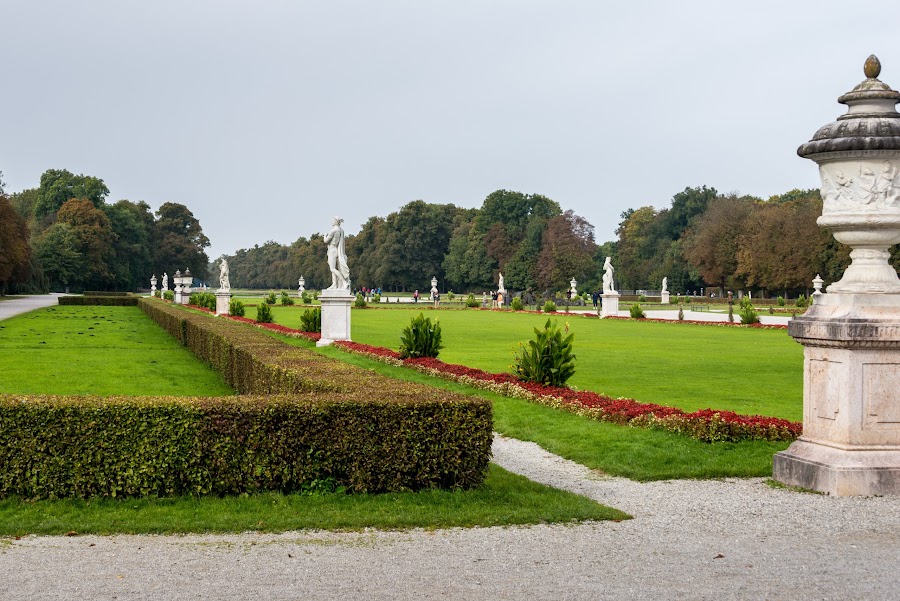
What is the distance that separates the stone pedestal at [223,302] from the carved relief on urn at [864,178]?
33930mm

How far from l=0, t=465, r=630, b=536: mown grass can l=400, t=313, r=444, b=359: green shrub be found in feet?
34.7

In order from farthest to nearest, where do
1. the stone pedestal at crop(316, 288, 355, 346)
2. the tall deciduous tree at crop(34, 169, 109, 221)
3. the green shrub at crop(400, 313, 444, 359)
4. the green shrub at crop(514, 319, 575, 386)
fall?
the tall deciduous tree at crop(34, 169, 109, 221)
the stone pedestal at crop(316, 288, 355, 346)
the green shrub at crop(400, 313, 444, 359)
the green shrub at crop(514, 319, 575, 386)

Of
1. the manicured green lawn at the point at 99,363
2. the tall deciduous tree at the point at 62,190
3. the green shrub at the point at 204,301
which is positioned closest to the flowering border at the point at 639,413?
the manicured green lawn at the point at 99,363

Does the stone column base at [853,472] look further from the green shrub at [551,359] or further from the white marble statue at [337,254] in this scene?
the white marble statue at [337,254]

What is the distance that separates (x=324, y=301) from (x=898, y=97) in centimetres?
1679

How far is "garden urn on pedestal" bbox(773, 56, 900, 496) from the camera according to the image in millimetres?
7180

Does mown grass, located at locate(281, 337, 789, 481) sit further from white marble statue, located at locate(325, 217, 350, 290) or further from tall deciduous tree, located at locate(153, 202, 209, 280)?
tall deciduous tree, located at locate(153, 202, 209, 280)

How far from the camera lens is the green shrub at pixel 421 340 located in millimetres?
17688

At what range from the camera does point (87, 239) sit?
264ft

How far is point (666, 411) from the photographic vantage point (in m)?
10.3

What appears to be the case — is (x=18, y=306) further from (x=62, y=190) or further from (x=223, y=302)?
(x=62, y=190)

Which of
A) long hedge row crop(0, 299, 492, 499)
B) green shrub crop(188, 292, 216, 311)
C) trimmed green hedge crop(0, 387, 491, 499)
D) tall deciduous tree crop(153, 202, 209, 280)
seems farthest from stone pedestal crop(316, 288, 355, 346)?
tall deciduous tree crop(153, 202, 209, 280)

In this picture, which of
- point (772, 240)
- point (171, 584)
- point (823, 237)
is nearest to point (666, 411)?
point (171, 584)

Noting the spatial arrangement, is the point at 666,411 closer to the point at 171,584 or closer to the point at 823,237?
the point at 171,584
